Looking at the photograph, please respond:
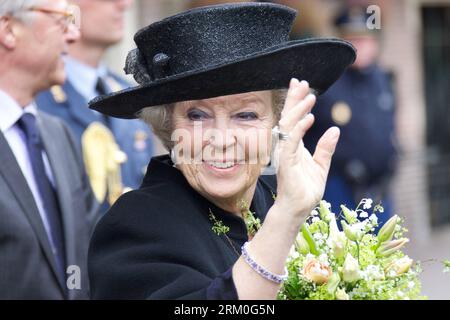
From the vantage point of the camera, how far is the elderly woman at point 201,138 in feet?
8.17

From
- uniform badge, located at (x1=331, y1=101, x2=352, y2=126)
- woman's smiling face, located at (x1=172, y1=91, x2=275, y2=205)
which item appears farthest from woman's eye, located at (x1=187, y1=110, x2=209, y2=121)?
uniform badge, located at (x1=331, y1=101, x2=352, y2=126)

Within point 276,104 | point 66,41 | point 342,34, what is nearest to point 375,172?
point 342,34

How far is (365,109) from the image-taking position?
20.2ft

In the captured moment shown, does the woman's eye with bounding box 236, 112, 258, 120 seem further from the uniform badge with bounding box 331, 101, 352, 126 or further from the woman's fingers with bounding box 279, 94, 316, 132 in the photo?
the uniform badge with bounding box 331, 101, 352, 126

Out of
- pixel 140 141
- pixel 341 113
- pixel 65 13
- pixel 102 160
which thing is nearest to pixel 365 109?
pixel 341 113

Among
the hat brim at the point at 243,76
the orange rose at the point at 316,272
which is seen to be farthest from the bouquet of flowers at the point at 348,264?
the hat brim at the point at 243,76

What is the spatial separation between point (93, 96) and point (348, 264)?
2915 mm

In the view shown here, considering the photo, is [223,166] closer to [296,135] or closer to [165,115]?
[165,115]

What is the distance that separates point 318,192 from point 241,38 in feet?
1.73

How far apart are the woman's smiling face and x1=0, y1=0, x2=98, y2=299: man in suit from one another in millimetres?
1040

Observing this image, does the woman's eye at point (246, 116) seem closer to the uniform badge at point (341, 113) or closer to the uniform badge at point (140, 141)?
the uniform badge at point (140, 141)

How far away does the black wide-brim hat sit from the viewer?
2.56 m

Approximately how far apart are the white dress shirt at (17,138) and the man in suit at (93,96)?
82 centimetres
